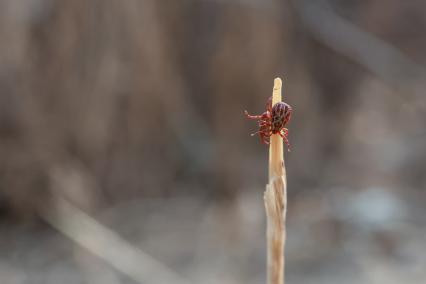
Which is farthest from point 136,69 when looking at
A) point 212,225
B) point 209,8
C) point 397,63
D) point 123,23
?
point 397,63

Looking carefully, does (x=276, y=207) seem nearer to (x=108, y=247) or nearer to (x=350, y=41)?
(x=108, y=247)

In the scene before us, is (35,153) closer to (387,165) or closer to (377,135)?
(387,165)

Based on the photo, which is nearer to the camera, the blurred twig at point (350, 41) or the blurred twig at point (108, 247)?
the blurred twig at point (108, 247)

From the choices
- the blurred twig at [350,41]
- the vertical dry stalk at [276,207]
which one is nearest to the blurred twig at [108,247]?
the blurred twig at [350,41]

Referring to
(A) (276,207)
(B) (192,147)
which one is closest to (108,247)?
(B) (192,147)

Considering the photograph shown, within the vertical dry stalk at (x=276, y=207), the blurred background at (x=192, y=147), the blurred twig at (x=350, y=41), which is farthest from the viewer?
the blurred twig at (x=350, y=41)

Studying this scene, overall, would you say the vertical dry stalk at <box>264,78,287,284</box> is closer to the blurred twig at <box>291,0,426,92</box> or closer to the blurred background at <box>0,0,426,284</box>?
the blurred background at <box>0,0,426,284</box>

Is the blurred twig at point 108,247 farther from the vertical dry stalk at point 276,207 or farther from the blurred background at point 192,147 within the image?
the vertical dry stalk at point 276,207

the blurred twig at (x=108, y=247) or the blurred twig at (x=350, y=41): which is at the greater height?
the blurred twig at (x=350, y=41)
